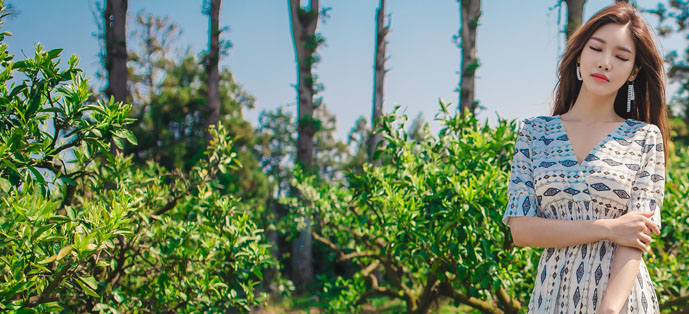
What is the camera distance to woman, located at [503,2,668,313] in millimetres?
1616

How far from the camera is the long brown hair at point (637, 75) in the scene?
1.84 meters

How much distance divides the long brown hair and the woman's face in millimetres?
37

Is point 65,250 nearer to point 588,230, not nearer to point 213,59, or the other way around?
point 588,230

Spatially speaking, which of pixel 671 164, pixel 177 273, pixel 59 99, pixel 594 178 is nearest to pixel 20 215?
pixel 59 99

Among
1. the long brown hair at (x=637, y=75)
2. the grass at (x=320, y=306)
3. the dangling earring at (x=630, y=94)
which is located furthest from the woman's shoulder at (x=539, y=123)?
the grass at (x=320, y=306)

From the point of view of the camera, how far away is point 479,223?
3.24 m

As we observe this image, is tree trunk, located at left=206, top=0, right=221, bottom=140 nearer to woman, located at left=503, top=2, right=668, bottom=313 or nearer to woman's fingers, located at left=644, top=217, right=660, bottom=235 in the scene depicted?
woman, located at left=503, top=2, right=668, bottom=313

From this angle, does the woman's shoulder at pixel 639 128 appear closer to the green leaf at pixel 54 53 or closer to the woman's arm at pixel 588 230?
the woman's arm at pixel 588 230

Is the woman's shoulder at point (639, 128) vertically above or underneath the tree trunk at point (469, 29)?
underneath

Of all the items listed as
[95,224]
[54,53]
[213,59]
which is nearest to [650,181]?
[95,224]

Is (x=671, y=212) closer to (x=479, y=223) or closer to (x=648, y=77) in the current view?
(x=479, y=223)

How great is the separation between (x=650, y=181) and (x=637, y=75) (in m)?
0.49

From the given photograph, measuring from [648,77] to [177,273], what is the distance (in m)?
2.83

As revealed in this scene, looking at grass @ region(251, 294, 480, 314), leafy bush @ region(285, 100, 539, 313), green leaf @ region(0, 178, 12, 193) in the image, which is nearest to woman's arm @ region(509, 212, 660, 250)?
leafy bush @ region(285, 100, 539, 313)
